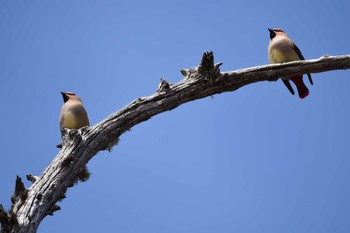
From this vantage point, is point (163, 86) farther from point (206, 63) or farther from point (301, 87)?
point (301, 87)

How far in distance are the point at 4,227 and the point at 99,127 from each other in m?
1.39

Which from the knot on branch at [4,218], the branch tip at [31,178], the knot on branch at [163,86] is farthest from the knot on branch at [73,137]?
the knot on branch at [4,218]

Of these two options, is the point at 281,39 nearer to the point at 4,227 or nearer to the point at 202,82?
the point at 202,82

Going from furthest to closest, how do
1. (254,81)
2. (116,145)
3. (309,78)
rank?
(309,78), (116,145), (254,81)

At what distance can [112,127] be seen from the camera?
465cm

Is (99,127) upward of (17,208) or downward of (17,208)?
upward

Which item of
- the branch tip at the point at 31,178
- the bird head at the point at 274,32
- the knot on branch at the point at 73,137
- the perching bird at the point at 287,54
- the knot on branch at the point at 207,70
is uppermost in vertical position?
the bird head at the point at 274,32

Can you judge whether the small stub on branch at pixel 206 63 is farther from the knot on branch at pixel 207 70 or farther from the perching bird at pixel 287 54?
the perching bird at pixel 287 54

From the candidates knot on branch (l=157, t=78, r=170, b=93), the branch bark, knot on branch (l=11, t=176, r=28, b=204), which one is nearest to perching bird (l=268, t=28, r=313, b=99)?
the branch bark

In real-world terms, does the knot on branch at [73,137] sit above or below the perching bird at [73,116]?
below

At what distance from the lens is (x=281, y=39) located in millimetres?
6262

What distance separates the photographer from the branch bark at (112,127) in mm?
3961

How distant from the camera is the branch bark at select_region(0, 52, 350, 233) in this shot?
3961 mm

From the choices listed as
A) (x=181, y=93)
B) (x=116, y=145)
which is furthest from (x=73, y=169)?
(x=181, y=93)
